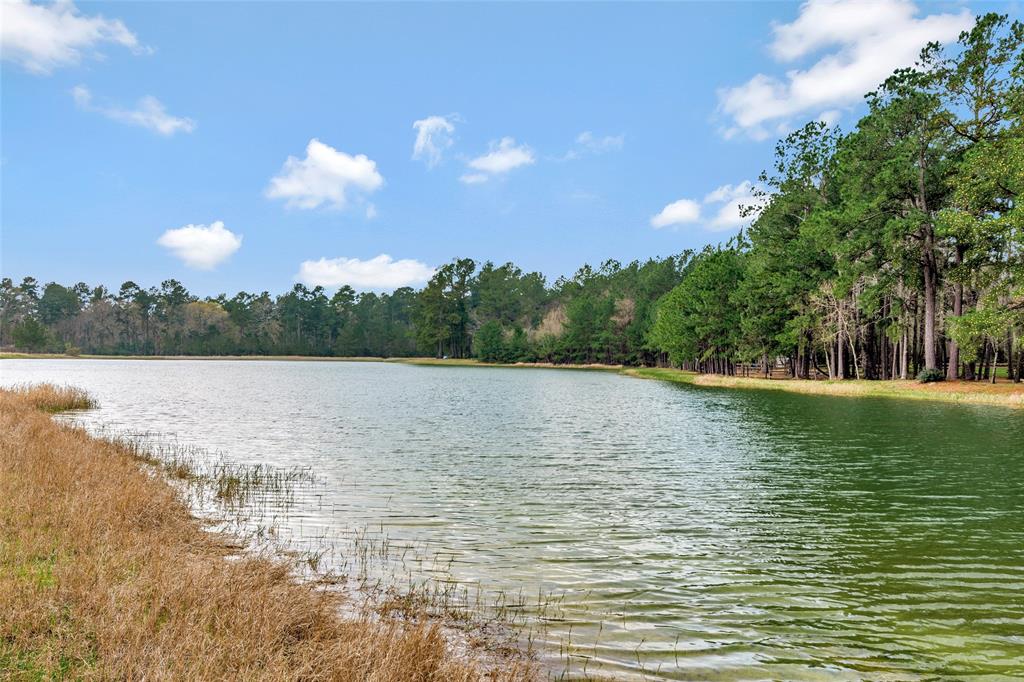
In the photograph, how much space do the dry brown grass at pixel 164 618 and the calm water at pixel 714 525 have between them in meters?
2.17

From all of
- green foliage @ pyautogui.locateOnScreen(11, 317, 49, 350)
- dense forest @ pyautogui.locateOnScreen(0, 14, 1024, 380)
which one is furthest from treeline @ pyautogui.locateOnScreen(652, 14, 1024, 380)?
green foliage @ pyautogui.locateOnScreen(11, 317, 49, 350)

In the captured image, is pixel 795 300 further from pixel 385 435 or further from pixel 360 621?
pixel 360 621

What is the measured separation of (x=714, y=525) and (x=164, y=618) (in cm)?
998

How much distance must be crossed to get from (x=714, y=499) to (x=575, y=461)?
588 centimetres

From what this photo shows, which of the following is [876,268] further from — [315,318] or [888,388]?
[315,318]

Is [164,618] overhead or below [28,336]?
below

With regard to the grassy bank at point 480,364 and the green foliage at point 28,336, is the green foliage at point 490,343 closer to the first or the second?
the grassy bank at point 480,364

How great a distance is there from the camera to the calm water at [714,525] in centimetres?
707

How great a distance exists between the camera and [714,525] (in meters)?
12.3

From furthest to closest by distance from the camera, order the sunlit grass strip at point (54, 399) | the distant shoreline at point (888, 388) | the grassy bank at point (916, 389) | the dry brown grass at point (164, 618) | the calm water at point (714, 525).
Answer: the distant shoreline at point (888, 388) → the grassy bank at point (916, 389) → the sunlit grass strip at point (54, 399) → the calm water at point (714, 525) → the dry brown grass at point (164, 618)

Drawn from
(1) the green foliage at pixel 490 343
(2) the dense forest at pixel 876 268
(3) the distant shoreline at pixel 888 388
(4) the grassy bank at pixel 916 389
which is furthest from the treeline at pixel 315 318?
(4) the grassy bank at pixel 916 389

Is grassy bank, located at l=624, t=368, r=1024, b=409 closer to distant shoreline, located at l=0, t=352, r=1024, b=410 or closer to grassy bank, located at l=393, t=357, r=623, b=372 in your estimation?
distant shoreline, located at l=0, t=352, r=1024, b=410

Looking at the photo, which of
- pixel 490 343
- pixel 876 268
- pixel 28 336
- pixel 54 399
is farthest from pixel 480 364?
pixel 28 336

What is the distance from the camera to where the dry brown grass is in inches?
191
